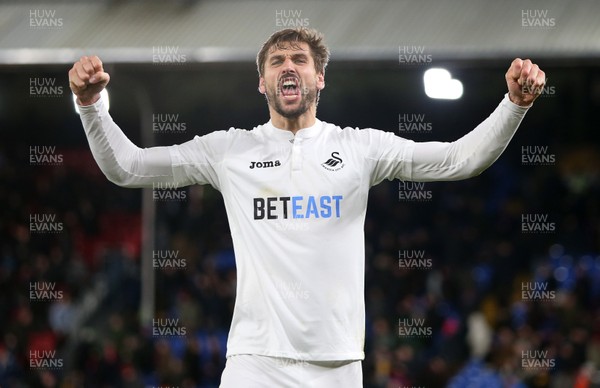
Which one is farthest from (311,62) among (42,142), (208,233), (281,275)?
(42,142)

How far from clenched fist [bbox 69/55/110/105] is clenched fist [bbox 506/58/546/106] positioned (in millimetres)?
1549

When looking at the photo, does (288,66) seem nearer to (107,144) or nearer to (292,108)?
(292,108)

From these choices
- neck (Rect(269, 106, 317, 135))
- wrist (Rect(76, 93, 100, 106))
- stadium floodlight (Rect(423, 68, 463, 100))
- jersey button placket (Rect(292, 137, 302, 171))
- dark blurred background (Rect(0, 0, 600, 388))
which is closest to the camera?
wrist (Rect(76, 93, 100, 106))

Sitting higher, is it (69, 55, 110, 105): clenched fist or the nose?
the nose

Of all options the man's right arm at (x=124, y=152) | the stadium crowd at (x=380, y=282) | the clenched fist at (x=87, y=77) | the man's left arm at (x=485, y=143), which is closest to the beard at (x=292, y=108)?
the man's right arm at (x=124, y=152)

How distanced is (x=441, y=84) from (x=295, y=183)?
301 inches

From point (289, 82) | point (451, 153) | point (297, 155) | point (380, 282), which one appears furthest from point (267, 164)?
point (380, 282)

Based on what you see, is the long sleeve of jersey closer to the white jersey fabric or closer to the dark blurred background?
the white jersey fabric

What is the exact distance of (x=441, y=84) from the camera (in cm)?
1177

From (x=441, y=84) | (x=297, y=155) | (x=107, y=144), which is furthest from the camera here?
(x=441, y=84)

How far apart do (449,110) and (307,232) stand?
36.0ft

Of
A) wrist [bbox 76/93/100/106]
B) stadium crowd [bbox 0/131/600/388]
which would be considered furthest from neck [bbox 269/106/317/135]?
stadium crowd [bbox 0/131/600/388]

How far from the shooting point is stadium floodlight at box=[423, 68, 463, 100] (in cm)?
1155

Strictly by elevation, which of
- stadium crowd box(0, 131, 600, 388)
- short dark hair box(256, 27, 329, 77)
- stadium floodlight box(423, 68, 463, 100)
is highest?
stadium floodlight box(423, 68, 463, 100)
